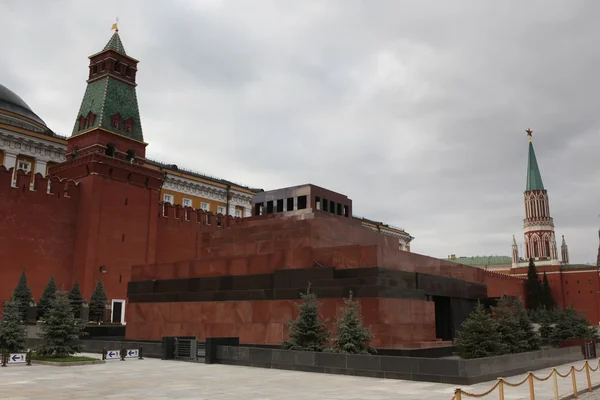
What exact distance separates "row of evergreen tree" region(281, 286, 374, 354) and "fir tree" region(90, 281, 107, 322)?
17.0 metres

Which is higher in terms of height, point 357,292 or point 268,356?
point 357,292

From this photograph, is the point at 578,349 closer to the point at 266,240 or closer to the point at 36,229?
the point at 266,240

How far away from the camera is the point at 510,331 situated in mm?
16484

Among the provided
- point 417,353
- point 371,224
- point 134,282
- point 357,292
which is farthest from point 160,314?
point 371,224

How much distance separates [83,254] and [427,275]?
21499 millimetres

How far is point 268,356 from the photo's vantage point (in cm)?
1565

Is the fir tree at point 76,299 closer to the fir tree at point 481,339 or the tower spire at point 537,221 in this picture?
the fir tree at point 481,339

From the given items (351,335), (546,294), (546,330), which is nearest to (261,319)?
(351,335)

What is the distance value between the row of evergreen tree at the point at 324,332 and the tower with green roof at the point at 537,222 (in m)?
69.9

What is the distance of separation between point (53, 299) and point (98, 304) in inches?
165

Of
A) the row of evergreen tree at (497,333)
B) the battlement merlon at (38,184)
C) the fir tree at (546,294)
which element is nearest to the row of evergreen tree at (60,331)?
the row of evergreen tree at (497,333)

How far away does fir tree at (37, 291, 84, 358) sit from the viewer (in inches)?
681

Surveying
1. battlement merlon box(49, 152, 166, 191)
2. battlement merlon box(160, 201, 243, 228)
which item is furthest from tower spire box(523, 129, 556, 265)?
battlement merlon box(49, 152, 166, 191)

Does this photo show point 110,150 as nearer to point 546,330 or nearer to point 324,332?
point 324,332
